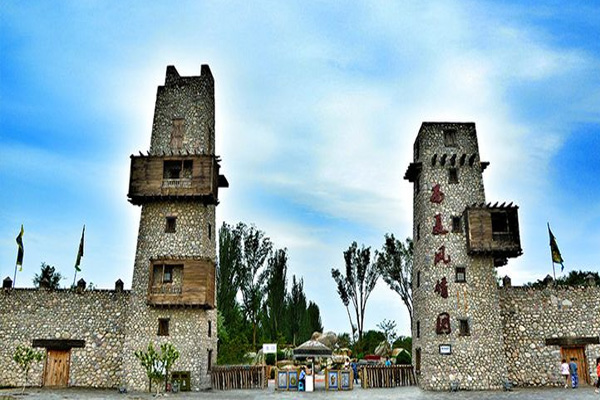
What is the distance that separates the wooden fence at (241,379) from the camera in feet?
85.5

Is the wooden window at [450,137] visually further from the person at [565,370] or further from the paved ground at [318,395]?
the paved ground at [318,395]

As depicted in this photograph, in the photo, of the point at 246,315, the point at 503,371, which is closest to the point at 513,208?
the point at 503,371

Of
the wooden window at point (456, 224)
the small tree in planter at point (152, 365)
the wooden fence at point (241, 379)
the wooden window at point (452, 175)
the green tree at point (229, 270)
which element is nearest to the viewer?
the small tree in planter at point (152, 365)

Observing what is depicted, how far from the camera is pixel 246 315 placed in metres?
44.5

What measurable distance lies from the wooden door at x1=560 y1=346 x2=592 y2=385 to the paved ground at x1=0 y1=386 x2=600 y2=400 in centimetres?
199

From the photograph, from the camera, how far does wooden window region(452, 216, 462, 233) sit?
26875mm

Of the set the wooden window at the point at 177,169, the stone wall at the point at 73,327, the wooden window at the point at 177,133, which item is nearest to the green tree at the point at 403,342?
the stone wall at the point at 73,327

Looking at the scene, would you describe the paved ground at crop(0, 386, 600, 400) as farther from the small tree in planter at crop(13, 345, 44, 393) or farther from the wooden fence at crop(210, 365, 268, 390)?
the wooden fence at crop(210, 365, 268, 390)

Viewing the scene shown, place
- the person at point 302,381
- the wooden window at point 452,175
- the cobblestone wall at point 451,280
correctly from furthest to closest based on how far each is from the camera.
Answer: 1. the wooden window at point 452,175
2. the cobblestone wall at point 451,280
3. the person at point 302,381

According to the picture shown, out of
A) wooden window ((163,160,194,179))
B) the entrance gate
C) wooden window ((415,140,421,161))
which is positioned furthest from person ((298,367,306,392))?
wooden window ((415,140,421,161))

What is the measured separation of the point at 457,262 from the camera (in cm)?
2642

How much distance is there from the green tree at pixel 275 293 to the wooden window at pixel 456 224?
23.3m

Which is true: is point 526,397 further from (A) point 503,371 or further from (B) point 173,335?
(B) point 173,335

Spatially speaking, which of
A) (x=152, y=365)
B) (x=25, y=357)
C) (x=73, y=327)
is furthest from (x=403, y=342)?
(x=25, y=357)
